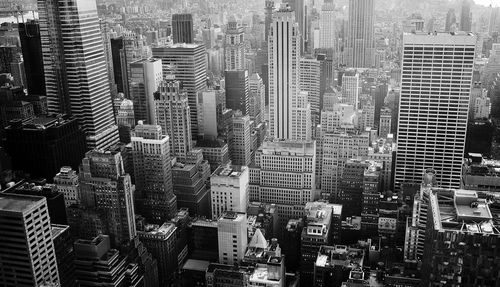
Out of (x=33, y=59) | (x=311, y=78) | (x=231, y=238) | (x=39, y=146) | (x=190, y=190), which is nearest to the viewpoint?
(x=231, y=238)

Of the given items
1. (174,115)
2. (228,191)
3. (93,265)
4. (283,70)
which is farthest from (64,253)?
(283,70)

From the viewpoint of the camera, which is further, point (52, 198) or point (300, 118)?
point (300, 118)

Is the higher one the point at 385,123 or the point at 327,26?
the point at 327,26

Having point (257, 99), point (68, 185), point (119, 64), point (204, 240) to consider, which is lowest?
point (204, 240)

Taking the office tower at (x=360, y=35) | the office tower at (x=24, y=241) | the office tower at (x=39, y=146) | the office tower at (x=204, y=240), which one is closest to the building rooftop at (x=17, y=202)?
the office tower at (x=24, y=241)

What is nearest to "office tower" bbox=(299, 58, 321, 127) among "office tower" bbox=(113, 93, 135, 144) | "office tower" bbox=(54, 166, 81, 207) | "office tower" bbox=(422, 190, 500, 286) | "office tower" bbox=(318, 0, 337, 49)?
"office tower" bbox=(318, 0, 337, 49)

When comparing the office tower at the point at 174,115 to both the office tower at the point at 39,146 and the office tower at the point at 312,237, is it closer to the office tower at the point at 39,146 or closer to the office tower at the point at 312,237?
the office tower at the point at 39,146

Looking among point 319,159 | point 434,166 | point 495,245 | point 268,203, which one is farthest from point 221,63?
point 495,245

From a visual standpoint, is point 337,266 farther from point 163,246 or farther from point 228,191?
point 163,246
